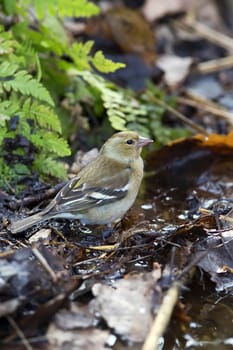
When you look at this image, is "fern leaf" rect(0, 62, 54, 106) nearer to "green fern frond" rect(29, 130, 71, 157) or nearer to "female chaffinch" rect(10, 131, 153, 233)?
"green fern frond" rect(29, 130, 71, 157)

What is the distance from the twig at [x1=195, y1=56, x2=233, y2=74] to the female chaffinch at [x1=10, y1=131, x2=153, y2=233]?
2.95 meters

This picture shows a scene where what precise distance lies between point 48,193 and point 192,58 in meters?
3.69

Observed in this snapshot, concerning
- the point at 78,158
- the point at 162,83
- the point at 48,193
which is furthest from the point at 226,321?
the point at 162,83

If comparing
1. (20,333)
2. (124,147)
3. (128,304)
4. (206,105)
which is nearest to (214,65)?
(206,105)

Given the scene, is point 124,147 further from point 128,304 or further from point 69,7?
point 128,304

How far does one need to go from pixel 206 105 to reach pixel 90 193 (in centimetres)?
278

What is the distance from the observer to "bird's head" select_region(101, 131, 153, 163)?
18.4 ft

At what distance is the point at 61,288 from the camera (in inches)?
153

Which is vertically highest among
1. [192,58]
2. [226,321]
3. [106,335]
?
[106,335]

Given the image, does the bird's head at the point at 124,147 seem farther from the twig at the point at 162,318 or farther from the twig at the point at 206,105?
the twig at the point at 206,105

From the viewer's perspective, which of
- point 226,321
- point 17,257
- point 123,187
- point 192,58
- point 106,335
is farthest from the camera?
point 192,58

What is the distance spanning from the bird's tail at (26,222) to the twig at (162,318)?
1225 millimetres

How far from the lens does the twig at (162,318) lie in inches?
139

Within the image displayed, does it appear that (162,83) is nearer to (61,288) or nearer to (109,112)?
(109,112)
